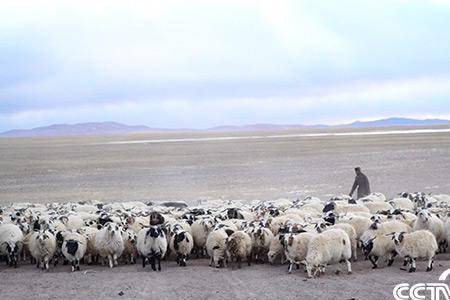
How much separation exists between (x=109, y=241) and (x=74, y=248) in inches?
29.7

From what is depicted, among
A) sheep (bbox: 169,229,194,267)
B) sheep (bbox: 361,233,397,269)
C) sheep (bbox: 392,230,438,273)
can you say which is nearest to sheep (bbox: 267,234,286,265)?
sheep (bbox: 361,233,397,269)

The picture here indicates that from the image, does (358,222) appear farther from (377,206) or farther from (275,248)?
(377,206)

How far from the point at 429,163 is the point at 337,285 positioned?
2972 centimetres

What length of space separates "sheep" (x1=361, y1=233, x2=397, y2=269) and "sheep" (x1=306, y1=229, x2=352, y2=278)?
536 millimetres

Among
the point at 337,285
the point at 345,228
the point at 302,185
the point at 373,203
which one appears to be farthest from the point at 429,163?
the point at 337,285

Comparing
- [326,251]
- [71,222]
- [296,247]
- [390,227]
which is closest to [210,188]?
[71,222]

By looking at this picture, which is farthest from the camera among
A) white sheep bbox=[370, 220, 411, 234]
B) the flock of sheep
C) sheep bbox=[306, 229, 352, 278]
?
white sheep bbox=[370, 220, 411, 234]

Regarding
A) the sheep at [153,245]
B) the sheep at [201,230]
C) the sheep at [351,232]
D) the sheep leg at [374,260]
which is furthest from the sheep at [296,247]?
the sheep at [153,245]

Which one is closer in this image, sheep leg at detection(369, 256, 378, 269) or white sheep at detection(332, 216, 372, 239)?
sheep leg at detection(369, 256, 378, 269)

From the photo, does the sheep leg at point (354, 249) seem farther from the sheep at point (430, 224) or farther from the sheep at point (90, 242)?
the sheep at point (90, 242)

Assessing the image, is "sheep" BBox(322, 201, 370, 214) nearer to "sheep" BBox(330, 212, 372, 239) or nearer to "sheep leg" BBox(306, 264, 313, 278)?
"sheep" BBox(330, 212, 372, 239)

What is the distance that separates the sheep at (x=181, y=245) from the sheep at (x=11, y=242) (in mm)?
3529

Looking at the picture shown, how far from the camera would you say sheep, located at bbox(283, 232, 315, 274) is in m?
12.3

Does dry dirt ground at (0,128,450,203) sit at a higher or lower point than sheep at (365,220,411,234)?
lower
